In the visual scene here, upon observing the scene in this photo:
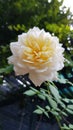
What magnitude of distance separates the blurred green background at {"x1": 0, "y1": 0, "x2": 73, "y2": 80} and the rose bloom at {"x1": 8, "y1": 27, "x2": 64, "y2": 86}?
4.12 ft

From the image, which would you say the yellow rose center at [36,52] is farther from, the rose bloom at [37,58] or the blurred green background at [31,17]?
the blurred green background at [31,17]

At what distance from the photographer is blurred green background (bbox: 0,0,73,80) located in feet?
6.82

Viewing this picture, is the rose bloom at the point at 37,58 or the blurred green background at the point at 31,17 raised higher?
the blurred green background at the point at 31,17

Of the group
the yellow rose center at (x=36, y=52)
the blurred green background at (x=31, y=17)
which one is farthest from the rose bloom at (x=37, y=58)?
the blurred green background at (x=31, y=17)

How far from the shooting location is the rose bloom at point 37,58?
72cm

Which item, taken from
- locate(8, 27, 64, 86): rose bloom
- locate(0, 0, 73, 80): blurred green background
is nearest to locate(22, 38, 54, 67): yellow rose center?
locate(8, 27, 64, 86): rose bloom

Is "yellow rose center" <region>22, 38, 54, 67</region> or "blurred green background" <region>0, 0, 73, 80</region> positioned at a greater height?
"blurred green background" <region>0, 0, 73, 80</region>

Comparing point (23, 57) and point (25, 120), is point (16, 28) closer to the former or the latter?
point (25, 120)

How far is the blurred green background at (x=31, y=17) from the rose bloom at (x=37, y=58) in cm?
125

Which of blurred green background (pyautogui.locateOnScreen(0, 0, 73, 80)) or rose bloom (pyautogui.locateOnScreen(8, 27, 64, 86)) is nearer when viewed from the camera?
rose bloom (pyautogui.locateOnScreen(8, 27, 64, 86))

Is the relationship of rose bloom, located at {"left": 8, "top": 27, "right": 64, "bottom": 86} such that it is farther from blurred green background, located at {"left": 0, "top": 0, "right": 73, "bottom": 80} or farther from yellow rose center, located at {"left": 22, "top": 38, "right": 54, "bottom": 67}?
blurred green background, located at {"left": 0, "top": 0, "right": 73, "bottom": 80}

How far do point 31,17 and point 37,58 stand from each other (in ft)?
4.78

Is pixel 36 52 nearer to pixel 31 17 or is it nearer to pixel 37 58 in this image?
pixel 37 58

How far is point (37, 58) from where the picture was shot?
28.6 inches
